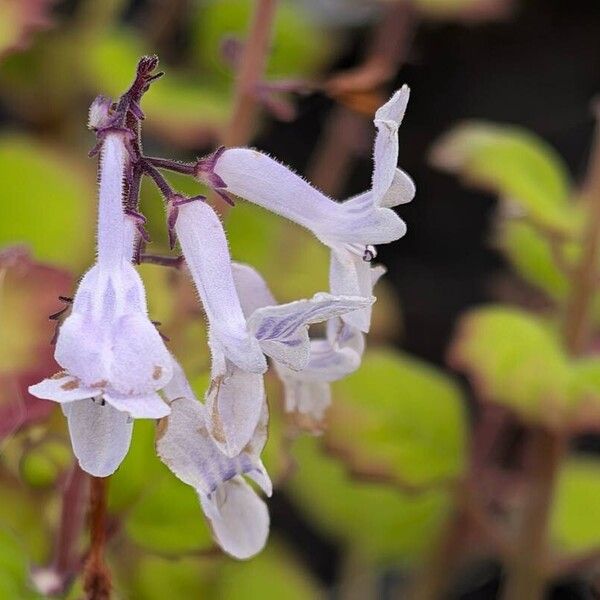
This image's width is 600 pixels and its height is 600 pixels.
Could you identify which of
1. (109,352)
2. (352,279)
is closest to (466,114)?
(352,279)

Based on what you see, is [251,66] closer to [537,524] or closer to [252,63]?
[252,63]

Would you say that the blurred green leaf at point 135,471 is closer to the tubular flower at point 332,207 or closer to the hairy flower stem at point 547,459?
the tubular flower at point 332,207

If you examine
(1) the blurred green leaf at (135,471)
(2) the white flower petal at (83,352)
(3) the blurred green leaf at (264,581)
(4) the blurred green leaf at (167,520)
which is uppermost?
(2) the white flower petal at (83,352)

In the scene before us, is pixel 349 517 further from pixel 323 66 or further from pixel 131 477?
pixel 323 66

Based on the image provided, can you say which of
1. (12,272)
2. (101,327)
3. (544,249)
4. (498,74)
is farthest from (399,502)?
(498,74)

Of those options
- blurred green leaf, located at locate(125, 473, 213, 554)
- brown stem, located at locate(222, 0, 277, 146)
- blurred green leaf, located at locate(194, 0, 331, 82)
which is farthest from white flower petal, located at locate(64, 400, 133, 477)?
blurred green leaf, located at locate(194, 0, 331, 82)

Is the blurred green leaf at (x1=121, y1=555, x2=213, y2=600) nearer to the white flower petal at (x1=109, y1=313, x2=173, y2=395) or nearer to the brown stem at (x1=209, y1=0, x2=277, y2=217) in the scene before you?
the brown stem at (x1=209, y1=0, x2=277, y2=217)

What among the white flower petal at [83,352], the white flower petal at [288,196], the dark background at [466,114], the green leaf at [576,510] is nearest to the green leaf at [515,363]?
the green leaf at [576,510]
